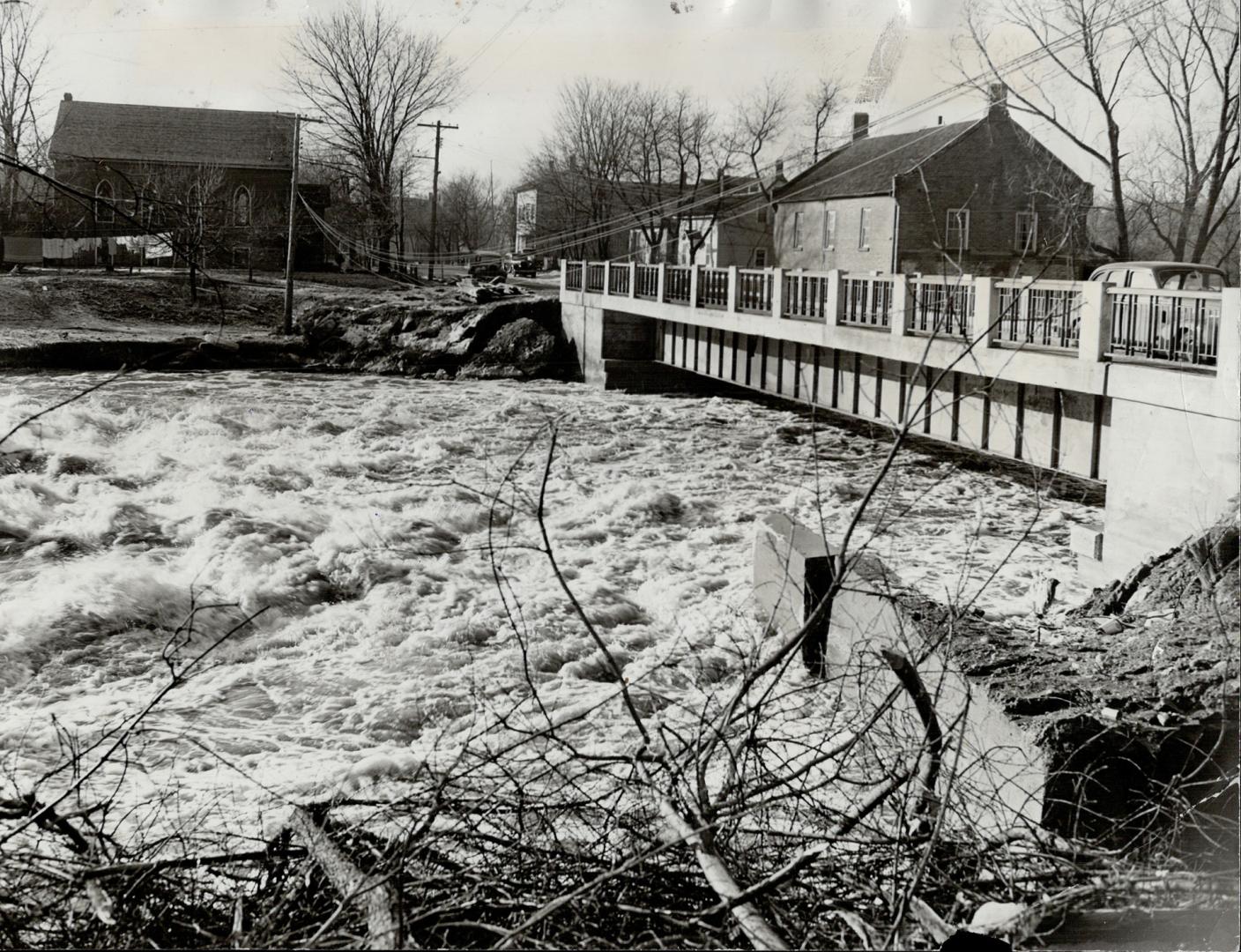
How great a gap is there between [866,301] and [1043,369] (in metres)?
4.44

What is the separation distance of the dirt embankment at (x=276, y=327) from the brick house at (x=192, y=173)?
820mm

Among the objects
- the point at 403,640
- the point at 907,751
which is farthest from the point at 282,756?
the point at 907,751

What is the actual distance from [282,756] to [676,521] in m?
7.51

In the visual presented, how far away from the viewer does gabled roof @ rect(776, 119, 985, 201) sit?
30.1m

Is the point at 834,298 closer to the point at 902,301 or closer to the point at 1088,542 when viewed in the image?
the point at 902,301

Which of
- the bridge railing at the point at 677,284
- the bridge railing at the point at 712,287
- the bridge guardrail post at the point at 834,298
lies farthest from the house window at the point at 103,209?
the bridge railing at the point at 677,284

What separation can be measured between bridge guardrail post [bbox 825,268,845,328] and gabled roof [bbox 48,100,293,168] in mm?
7255

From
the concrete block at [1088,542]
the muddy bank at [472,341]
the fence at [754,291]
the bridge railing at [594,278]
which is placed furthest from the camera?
the muddy bank at [472,341]

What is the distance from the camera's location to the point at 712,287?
68.9 ft

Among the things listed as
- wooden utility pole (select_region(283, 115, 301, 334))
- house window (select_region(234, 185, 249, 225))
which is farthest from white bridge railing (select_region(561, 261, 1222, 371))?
house window (select_region(234, 185, 249, 225))

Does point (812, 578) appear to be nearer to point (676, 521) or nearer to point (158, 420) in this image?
point (676, 521)

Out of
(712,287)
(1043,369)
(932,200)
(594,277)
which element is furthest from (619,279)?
(1043,369)

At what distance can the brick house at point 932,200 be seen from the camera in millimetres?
21062

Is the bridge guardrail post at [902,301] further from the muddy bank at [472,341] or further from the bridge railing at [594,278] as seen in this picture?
the muddy bank at [472,341]
